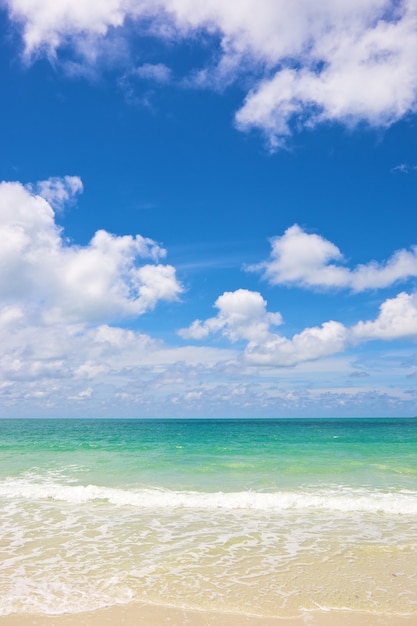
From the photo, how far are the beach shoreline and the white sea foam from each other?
26.8 ft

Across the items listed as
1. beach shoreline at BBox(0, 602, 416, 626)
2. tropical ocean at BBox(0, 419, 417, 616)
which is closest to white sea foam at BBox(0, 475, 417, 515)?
tropical ocean at BBox(0, 419, 417, 616)

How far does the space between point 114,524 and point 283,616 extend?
7.11 metres

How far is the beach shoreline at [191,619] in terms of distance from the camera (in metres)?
6.94

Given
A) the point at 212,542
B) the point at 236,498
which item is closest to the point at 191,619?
the point at 212,542

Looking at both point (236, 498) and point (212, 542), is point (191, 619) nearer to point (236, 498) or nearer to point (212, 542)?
point (212, 542)

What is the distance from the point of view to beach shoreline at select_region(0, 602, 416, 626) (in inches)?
273

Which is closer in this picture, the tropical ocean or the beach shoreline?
the beach shoreline

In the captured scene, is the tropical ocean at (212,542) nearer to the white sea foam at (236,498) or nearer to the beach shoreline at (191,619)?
the white sea foam at (236,498)

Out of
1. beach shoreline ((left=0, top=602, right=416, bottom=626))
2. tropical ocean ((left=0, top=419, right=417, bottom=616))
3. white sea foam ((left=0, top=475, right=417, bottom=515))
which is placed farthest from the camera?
white sea foam ((left=0, top=475, right=417, bottom=515))

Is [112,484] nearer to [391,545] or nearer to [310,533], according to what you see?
[310,533]

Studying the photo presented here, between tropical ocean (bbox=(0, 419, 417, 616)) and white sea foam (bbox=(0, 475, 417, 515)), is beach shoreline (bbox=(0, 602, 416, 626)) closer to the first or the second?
tropical ocean (bbox=(0, 419, 417, 616))

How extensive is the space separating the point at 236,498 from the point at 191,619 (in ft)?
31.5

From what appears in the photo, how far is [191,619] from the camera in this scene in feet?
23.3

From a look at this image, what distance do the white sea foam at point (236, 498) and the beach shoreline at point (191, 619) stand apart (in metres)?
8.15
